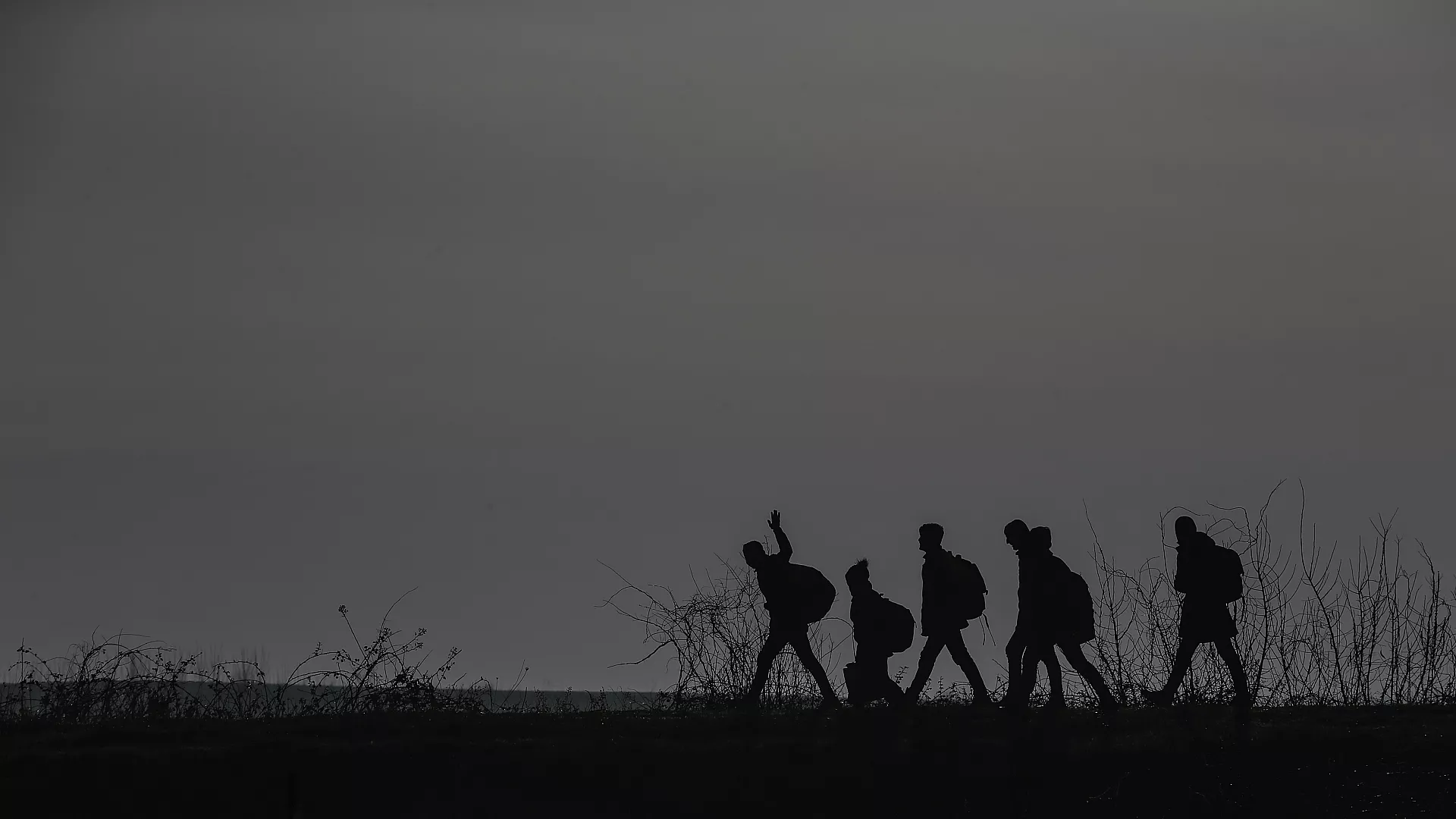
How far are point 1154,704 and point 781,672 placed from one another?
4003 millimetres

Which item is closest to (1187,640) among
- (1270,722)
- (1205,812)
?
(1270,722)

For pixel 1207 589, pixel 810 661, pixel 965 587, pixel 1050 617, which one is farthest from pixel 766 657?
pixel 1207 589

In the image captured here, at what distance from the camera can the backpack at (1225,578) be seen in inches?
528

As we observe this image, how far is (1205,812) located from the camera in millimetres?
11453

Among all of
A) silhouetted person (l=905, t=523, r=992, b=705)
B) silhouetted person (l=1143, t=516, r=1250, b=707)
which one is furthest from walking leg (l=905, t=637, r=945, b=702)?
silhouetted person (l=1143, t=516, r=1250, b=707)

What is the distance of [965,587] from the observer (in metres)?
14.5

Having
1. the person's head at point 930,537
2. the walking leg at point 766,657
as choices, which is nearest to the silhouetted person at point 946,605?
the person's head at point 930,537

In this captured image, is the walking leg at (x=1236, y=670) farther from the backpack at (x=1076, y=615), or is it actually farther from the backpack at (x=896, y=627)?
the backpack at (x=896, y=627)

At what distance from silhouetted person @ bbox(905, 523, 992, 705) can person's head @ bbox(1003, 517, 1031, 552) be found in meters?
0.84

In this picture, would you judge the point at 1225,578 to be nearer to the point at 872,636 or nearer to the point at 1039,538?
the point at 1039,538

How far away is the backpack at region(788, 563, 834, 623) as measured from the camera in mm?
15078

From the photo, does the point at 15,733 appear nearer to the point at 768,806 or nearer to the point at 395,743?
the point at 395,743

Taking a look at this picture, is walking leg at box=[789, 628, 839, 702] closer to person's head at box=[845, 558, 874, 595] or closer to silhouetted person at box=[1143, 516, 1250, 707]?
person's head at box=[845, 558, 874, 595]

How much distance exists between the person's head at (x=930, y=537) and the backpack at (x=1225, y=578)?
2.65m
